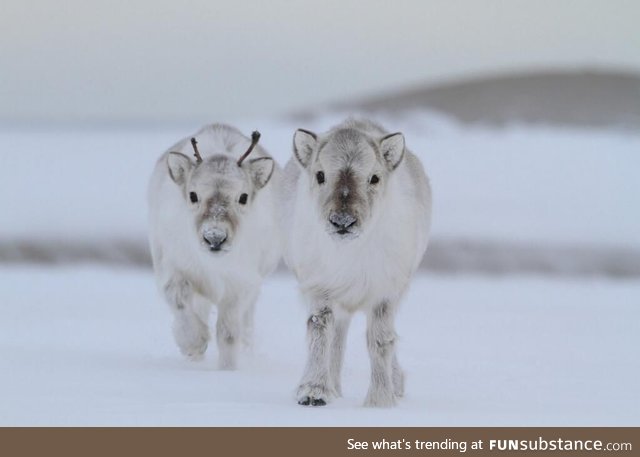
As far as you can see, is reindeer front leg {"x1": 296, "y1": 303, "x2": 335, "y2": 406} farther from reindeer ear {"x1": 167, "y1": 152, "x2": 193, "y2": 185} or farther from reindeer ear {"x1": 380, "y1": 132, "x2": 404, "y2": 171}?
reindeer ear {"x1": 167, "y1": 152, "x2": 193, "y2": 185}

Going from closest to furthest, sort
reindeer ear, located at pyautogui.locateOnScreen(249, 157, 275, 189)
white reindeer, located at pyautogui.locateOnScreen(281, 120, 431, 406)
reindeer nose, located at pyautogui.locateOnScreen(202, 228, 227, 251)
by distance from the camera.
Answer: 1. white reindeer, located at pyautogui.locateOnScreen(281, 120, 431, 406)
2. reindeer nose, located at pyautogui.locateOnScreen(202, 228, 227, 251)
3. reindeer ear, located at pyautogui.locateOnScreen(249, 157, 275, 189)

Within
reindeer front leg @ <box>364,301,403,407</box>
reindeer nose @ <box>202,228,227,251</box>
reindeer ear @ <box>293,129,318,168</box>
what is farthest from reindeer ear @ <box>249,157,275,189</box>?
reindeer front leg @ <box>364,301,403,407</box>

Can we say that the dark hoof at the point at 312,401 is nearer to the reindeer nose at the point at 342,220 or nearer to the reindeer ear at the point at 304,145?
the reindeer nose at the point at 342,220

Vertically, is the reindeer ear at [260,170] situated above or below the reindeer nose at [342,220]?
above

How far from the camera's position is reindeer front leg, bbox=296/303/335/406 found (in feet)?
26.4

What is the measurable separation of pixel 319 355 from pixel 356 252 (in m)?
0.72

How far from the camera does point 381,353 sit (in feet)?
26.5

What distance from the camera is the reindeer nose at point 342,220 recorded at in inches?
296

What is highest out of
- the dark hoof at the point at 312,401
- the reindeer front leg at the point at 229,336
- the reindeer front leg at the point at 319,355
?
the reindeer front leg at the point at 229,336

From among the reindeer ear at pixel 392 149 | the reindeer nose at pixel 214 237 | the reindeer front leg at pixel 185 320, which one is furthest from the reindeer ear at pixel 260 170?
the reindeer ear at pixel 392 149

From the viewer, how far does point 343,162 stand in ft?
25.6

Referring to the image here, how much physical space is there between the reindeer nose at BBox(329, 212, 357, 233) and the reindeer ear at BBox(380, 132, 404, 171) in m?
0.68

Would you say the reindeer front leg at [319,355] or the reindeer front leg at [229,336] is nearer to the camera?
the reindeer front leg at [319,355]

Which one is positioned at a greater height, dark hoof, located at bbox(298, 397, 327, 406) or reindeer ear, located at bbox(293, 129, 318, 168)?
reindeer ear, located at bbox(293, 129, 318, 168)
